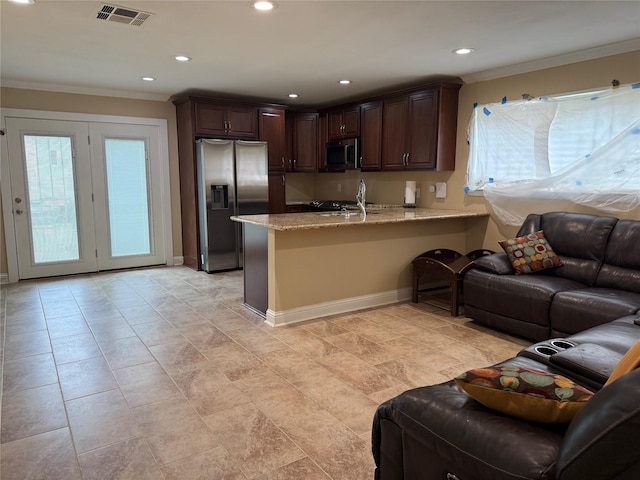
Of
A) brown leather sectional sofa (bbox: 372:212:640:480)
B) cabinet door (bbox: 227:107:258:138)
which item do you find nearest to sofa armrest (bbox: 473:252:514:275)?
brown leather sectional sofa (bbox: 372:212:640:480)

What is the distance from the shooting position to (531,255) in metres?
3.84

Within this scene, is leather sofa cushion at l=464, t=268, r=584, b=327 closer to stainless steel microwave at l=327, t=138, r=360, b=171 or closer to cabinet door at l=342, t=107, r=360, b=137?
stainless steel microwave at l=327, t=138, r=360, b=171

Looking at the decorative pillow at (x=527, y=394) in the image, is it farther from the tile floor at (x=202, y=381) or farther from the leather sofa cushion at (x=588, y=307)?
the leather sofa cushion at (x=588, y=307)

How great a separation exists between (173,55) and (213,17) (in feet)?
3.78

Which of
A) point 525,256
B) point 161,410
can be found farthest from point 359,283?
point 161,410

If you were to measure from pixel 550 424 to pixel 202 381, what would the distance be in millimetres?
2196

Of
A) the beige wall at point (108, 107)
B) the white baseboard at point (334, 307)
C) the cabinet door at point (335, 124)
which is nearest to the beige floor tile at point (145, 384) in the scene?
the white baseboard at point (334, 307)

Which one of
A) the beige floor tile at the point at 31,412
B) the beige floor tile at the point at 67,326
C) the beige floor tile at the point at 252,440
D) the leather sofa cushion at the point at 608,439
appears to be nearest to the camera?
the leather sofa cushion at the point at 608,439

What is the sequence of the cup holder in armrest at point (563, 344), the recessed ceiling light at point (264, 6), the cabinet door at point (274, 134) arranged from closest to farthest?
the cup holder in armrest at point (563, 344), the recessed ceiling light at point (264, 6), the cabinet door at point (274, 134)

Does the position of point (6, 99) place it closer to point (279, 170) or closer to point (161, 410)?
point (279, 170)

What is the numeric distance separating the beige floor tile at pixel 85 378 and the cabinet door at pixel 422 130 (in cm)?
397

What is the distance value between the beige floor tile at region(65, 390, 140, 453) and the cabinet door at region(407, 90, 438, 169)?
13.4 ft

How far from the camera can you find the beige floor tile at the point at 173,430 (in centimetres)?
215

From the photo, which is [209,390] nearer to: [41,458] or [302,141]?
[41,458]
